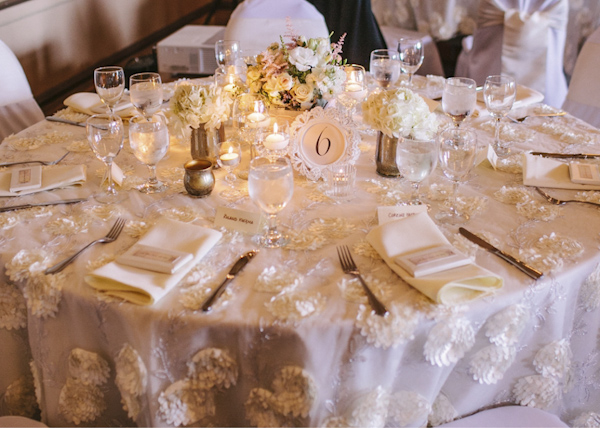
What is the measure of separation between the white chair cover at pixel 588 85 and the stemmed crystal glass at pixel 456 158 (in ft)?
4.74

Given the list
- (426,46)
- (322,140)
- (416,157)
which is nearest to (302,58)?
(322,140)

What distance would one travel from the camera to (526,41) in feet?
12.2

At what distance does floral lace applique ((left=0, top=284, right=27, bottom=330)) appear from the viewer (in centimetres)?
121

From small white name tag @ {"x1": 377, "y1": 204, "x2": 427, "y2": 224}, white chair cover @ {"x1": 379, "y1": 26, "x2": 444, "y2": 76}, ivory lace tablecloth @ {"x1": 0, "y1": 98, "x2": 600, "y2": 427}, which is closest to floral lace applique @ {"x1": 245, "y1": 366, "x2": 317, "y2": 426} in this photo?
ivory lace tablecloth @ {"x1": 0, "y1": 98, "x2": 600, "y2": 427}

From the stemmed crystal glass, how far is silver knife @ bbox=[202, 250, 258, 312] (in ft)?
1.65

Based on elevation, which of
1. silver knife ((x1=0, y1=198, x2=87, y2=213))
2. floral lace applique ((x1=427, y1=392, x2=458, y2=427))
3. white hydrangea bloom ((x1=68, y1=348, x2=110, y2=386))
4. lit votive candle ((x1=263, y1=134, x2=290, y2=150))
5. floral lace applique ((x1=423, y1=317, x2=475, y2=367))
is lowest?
floral lace applique ((x1=427, y1=392, x2=458, y2=427))

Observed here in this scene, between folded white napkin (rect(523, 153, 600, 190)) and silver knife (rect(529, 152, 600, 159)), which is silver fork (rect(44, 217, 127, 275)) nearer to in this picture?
folded white napkin (rect(523, 153, 600, 190))

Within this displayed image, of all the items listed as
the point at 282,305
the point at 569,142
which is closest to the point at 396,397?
the point at 282,305

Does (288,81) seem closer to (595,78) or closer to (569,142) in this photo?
(569,142)

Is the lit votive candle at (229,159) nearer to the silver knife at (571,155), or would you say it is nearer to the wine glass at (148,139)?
the wine glass at (148,139)

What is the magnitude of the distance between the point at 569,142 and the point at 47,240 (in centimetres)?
165

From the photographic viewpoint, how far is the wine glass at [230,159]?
5.10ft

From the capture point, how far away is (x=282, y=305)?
3.48 ft

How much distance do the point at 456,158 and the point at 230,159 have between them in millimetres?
624
